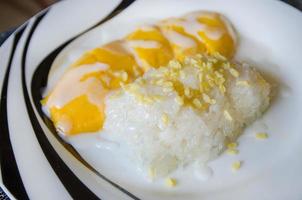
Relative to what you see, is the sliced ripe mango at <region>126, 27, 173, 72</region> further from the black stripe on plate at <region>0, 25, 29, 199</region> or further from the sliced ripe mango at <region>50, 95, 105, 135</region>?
the black stripe on plate at <region>0, 25, 29, 199</region>

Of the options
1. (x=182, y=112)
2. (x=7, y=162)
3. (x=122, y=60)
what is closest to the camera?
(x=7, y=162)

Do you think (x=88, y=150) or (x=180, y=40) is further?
(x=180, y=40)

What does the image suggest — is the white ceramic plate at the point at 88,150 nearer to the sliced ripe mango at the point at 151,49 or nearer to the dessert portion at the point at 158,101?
the dessert portion at the point at 158,101

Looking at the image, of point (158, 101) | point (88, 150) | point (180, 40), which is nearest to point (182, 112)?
point (158, 101)

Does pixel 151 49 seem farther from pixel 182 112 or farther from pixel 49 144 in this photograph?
pixel 49 144

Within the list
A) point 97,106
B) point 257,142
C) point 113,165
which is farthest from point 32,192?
point 257,142

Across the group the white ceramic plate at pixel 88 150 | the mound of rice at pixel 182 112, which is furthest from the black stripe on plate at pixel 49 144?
the mound of rice at pixel 182 112

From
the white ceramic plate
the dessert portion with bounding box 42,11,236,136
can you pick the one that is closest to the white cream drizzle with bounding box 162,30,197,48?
the dessert portion with bounding box 42,11,236,136
